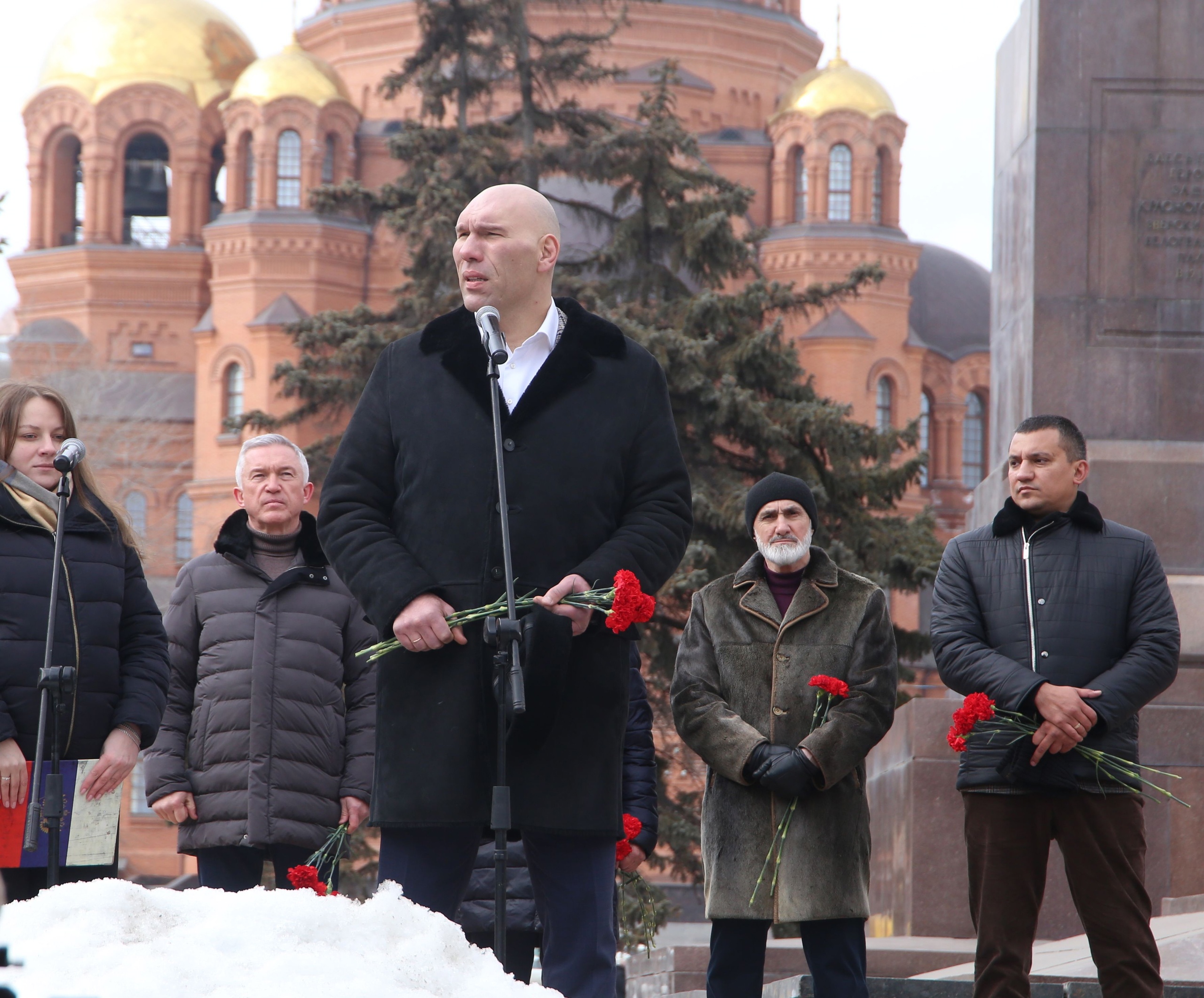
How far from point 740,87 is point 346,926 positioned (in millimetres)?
41435

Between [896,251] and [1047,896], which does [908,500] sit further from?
[1047,896]

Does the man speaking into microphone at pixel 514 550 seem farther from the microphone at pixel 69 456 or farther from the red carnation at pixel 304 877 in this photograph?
the microphone at pixel 69 456

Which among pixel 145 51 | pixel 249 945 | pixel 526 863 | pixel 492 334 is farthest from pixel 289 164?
pixel 249 945

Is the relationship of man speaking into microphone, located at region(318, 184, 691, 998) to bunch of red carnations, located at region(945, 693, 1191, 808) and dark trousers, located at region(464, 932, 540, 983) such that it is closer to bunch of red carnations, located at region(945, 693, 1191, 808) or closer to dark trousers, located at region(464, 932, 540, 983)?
bunch of red carnations, located at region(945, 693, 1191, 808)

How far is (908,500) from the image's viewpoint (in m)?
42.2

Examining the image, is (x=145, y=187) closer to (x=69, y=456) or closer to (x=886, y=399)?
(x=886, y=399)

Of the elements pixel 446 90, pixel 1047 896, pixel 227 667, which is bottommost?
pixel 1047 896

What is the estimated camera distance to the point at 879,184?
42.0 m

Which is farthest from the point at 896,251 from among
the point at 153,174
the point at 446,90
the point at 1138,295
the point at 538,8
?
the point at 1138,295

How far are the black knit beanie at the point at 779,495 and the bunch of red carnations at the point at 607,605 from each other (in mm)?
1496

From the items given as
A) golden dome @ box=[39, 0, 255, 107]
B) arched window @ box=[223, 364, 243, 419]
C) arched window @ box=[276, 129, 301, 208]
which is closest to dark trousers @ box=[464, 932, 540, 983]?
arched window @ box=[223, 364, 243, 419]

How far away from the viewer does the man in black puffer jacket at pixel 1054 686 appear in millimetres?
4527

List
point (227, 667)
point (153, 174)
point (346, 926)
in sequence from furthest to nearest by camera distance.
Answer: point (153, 174) → point (227, 667) → point (346, 926)

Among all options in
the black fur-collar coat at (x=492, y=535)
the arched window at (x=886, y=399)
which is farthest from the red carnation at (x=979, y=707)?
the arched window at (x=886, y=399)
